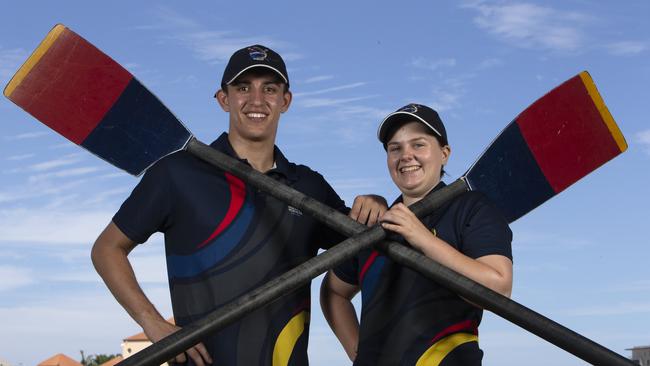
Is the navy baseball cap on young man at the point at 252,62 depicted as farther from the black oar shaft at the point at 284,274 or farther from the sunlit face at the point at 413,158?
the sunlit face at the point at 413,158

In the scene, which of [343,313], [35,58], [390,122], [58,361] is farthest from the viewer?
[58,361]

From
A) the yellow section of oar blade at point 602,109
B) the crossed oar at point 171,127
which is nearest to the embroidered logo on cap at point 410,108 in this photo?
the crossed oar at point 171,127

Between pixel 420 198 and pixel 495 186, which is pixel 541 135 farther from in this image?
pixel 420 198

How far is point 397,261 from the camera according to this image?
390 centimetres

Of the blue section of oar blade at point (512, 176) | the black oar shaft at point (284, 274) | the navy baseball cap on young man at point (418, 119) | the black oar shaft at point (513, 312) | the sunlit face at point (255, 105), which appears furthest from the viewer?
the blue section of oar blade at point (512, 176)

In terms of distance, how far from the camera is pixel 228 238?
4105 millimetres

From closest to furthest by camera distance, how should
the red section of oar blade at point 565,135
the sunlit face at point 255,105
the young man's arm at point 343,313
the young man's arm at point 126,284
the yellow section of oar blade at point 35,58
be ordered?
the young man's arm at point 126,284
the sunlit face at point 255,105
the young man's arm at point 343,313
the yellow section of oar blade at point 35,58
the red section of oar blade at point 565,135

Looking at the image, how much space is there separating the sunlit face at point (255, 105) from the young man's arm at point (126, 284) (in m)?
0.78

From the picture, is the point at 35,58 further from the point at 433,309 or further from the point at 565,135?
the point at 565,135

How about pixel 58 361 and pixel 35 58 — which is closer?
pixel 35 58

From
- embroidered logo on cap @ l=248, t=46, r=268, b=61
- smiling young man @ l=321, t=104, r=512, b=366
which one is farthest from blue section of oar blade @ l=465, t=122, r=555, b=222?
embroidered logo on cap @ l=248, t=46, r=268, b=61

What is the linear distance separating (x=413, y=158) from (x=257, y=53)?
96 cm

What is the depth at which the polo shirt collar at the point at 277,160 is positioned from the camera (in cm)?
441

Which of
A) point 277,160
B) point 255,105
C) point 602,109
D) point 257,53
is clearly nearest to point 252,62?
point 257,53
